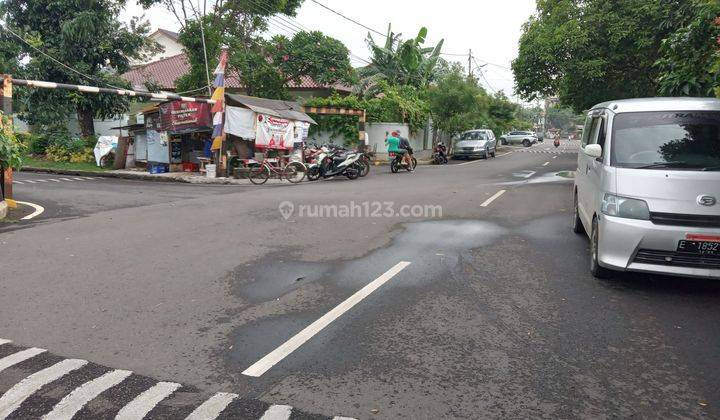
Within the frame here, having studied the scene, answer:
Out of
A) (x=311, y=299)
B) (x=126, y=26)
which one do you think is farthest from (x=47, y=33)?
(x=311, y=299)

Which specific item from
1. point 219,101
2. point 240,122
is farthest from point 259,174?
point 219,101

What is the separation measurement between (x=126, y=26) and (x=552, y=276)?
88.9 feet

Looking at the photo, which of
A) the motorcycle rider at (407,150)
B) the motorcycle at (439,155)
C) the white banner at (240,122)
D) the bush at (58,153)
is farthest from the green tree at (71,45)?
the motorcycle at (439,155)

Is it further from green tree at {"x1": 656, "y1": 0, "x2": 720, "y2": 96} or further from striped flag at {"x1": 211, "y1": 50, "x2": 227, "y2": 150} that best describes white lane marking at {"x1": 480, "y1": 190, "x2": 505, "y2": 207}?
striped flag at {"x1": 211, "y1": 50, "x2": 227, "y2": 150}

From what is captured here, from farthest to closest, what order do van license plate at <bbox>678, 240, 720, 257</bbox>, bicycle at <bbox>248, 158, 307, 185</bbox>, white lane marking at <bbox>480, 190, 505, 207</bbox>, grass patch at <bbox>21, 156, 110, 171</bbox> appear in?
grass patch at <bbox>21, 156, 110, 171</bbox> < bicycle at <bbox>248, 158, 307, 185</bbox> < white lane marking at <bbox>480, 190, 505, 207</bbox> < van license plate at <bbox>678, 240, 720, 257</bbox>

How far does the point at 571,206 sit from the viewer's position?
11367 millimetres

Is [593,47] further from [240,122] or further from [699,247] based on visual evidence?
[699,247]

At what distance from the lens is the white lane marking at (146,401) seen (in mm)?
3217

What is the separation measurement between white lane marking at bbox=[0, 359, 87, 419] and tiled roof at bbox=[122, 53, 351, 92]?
26791 mm

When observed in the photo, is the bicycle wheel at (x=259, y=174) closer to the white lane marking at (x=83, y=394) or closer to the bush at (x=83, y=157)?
the bush at (x=83, y=157)

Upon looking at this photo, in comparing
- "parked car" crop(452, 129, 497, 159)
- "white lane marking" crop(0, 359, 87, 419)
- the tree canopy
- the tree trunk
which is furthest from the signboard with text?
"parked car" crop(452, 129, 497, 159)

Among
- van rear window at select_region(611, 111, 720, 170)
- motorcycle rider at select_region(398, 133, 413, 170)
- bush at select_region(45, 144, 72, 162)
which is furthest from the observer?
bush at select_region(45, 144, 72, 162)

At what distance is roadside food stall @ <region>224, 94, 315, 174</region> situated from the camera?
19.0 meters

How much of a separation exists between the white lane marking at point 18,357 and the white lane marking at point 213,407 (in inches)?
65.7
